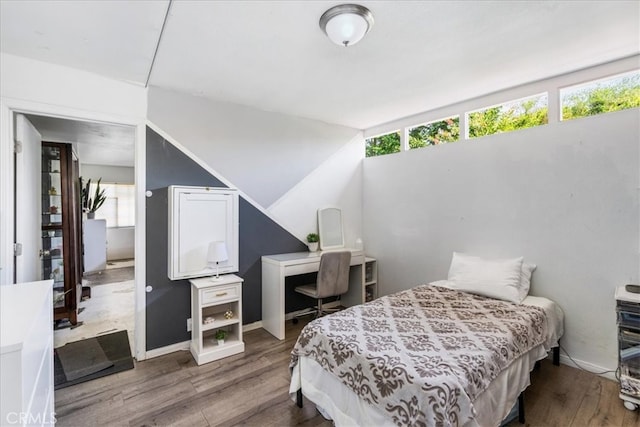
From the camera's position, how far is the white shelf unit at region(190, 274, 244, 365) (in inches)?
108

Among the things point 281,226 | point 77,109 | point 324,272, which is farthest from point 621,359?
point 77,109

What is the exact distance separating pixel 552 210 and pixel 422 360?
2.05 metres

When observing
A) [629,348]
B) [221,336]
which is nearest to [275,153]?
[221,336]

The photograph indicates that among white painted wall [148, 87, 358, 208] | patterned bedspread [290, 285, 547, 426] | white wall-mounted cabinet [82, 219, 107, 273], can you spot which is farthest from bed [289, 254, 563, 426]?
white wall-mounted cabinet [82, 219, 107, 273]

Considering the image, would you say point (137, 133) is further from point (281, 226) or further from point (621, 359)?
point (621, 359)

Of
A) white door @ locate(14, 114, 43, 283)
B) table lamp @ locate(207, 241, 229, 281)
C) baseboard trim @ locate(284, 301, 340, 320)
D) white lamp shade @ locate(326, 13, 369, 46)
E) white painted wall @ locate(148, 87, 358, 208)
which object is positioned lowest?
baseboard trim @ locate(284, 301, 340, 320)

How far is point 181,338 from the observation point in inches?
117

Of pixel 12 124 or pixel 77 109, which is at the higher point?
pixel 77 109

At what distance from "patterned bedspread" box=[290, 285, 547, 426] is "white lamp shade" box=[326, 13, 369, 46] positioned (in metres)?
1.85

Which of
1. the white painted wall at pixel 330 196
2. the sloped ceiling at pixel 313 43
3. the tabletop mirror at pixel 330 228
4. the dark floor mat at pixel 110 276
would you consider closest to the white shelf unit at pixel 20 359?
the sloped ceiling at pixel 313 43

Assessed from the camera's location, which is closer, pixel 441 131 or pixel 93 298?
pixel 441 131

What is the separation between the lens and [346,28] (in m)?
1.81

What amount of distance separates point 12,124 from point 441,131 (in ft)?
13.2

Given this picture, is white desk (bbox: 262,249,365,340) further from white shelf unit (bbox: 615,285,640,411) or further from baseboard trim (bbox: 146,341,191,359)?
white shelf unit (bbox: 615,285,640,411)
